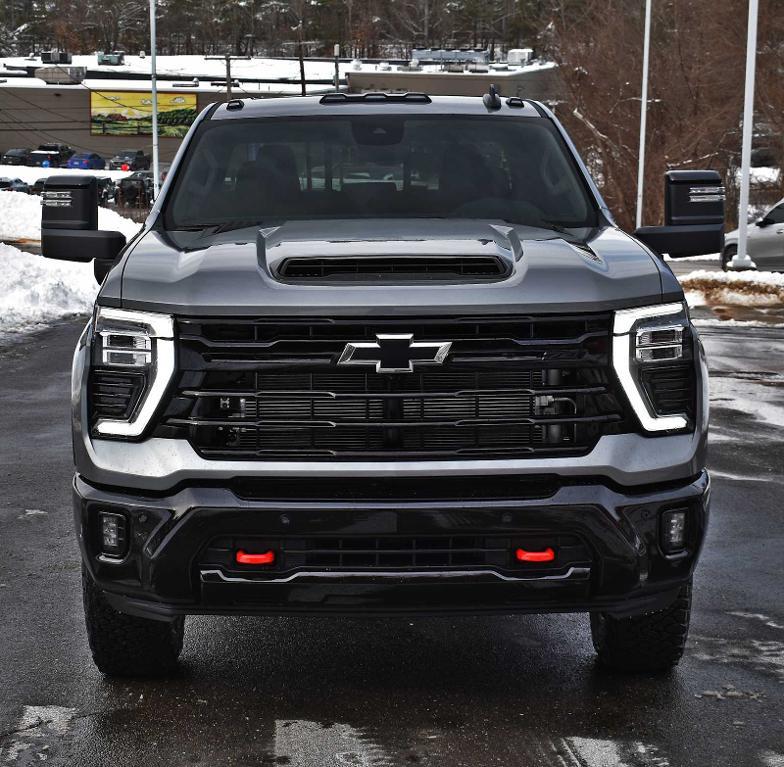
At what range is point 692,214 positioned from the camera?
5902 millimetres

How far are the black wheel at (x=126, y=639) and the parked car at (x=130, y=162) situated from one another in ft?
264

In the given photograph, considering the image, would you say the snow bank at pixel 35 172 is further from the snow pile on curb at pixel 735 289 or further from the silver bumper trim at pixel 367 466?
the silver bumper trim at pixel 367 466

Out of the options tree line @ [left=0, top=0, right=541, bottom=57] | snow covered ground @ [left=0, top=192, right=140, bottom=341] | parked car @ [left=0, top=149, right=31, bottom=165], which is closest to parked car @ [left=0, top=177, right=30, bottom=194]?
parked car @ [left=0, top=149, right=31, bottom=165]

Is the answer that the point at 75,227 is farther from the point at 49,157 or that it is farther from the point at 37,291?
the point at 49,157

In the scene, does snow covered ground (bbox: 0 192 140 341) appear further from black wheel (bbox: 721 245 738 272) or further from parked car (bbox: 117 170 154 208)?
Result: parked car (bbox: 117 170 154 208)

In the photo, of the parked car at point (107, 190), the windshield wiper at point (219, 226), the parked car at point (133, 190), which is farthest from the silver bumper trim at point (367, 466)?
the parked car at point (107, 190)

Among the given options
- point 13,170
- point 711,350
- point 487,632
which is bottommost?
point 13,170

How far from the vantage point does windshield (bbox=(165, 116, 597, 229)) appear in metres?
5.71

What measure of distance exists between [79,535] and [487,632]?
5.69ft

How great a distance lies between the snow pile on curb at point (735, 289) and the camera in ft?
68.9

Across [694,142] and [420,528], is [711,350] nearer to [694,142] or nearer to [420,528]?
[420,528]

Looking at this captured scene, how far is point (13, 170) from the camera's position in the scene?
77.1 m

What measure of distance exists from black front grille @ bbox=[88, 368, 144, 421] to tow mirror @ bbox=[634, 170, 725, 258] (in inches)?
94.0

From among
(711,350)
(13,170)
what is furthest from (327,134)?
(13,170)
